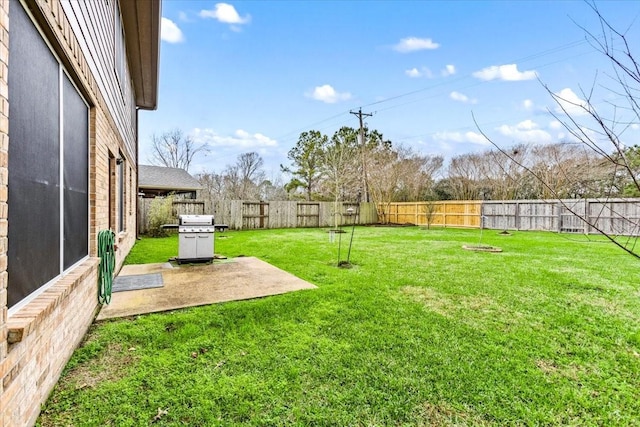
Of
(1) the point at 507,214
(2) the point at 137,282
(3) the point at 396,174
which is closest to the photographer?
(2) the point at 137,282

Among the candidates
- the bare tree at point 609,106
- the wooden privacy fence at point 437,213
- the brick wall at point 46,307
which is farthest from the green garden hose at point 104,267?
the wooden privacy fence at point 437,213

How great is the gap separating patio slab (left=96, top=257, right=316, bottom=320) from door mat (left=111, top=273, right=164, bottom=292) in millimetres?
109

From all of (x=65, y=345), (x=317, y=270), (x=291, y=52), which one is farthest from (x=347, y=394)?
(x=291, y=52)

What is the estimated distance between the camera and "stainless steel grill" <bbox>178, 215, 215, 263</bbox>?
6098 mm

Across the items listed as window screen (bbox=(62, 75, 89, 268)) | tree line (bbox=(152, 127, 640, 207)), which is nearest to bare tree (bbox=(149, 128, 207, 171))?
tree line (bbox=(152, 127, 640, 207))

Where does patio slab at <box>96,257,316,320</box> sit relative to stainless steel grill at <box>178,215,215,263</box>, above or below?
below

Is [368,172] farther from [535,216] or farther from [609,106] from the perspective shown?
[609,106]

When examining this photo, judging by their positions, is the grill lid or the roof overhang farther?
the grill lid

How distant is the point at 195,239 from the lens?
616 cm

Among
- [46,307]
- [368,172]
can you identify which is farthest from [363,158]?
[46,307]

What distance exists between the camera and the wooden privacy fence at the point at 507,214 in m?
12.5

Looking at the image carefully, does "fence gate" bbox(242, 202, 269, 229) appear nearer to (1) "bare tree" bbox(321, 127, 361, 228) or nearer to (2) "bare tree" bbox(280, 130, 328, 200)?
(1) "bare tree" bbox(321, 127, 361, 228)

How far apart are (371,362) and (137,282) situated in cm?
370

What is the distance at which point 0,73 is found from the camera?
134 centimetres
